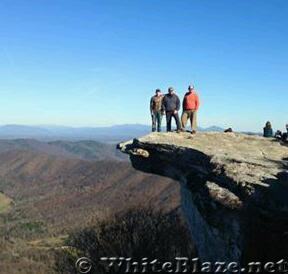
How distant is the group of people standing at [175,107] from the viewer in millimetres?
28344

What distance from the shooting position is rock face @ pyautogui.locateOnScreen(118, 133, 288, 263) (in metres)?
17.6

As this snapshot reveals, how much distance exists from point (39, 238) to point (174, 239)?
147m

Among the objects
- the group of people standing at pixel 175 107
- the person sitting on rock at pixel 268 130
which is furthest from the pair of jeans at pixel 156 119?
the person sitting on rock at pixel 268 130

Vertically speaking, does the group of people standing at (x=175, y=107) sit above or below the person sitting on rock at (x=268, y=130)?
above

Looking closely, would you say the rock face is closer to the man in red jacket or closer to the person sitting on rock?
the man in red jacket

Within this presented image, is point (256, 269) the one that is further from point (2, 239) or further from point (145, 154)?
point (2, 239)

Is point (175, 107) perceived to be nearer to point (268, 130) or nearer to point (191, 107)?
point (191, 107)

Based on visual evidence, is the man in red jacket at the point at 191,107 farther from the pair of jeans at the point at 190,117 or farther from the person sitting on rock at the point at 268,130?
the person sitting on rock at the point at 268,130

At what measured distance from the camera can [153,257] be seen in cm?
3628

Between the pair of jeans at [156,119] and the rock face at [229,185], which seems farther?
the pair of jeans at [156,119]

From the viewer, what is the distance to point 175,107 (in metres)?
28.5

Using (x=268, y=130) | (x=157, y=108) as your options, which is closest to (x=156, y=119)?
(x=157, y=108)

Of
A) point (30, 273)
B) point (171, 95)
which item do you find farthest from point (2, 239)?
point (171, 95)

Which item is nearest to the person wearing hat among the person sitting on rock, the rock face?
the rock face
